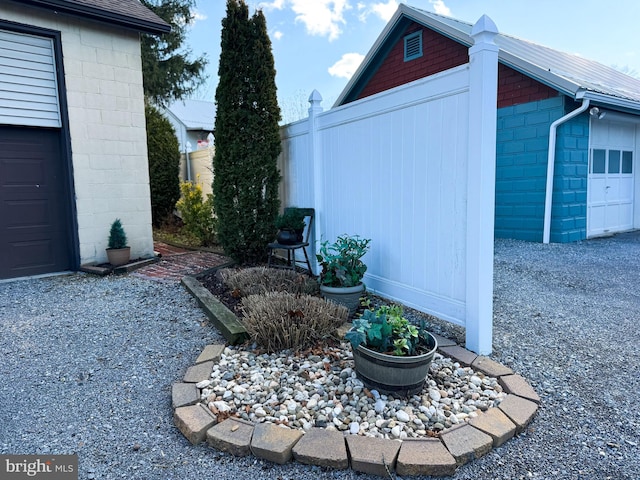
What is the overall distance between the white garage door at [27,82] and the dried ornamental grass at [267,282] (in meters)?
3.05

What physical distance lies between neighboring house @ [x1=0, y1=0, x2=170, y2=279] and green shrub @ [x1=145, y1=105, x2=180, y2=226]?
120 inches

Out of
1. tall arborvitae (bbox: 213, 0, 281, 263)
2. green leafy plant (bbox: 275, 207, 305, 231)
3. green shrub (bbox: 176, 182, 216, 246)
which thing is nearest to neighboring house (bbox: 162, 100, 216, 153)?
green shrub (bbox: 176, 182, 216, 246)

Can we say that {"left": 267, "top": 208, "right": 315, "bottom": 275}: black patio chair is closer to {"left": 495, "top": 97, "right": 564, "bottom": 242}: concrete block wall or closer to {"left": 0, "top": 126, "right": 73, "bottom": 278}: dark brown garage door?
{"left": 0, "top": 126, "right": 73, "bottom": 278}: dark brown garage door

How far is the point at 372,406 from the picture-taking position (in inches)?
82.5

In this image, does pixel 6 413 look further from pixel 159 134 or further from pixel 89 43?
pixel 159 134

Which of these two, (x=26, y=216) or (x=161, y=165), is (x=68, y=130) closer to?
(x=26, y=216)

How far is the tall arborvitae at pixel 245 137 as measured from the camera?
16.1ft

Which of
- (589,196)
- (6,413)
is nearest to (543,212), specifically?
(589,196)

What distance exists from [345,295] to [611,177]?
7.17 m

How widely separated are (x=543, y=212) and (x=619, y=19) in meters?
8.95

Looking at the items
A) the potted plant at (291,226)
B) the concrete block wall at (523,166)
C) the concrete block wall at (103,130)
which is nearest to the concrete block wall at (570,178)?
the concrete block wall at (523,166)

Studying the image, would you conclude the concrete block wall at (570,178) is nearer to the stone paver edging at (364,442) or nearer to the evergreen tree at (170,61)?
the stone paver edging at (364,442)

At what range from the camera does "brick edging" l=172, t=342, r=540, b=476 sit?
171 centimetres

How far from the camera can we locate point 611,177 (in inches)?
311
